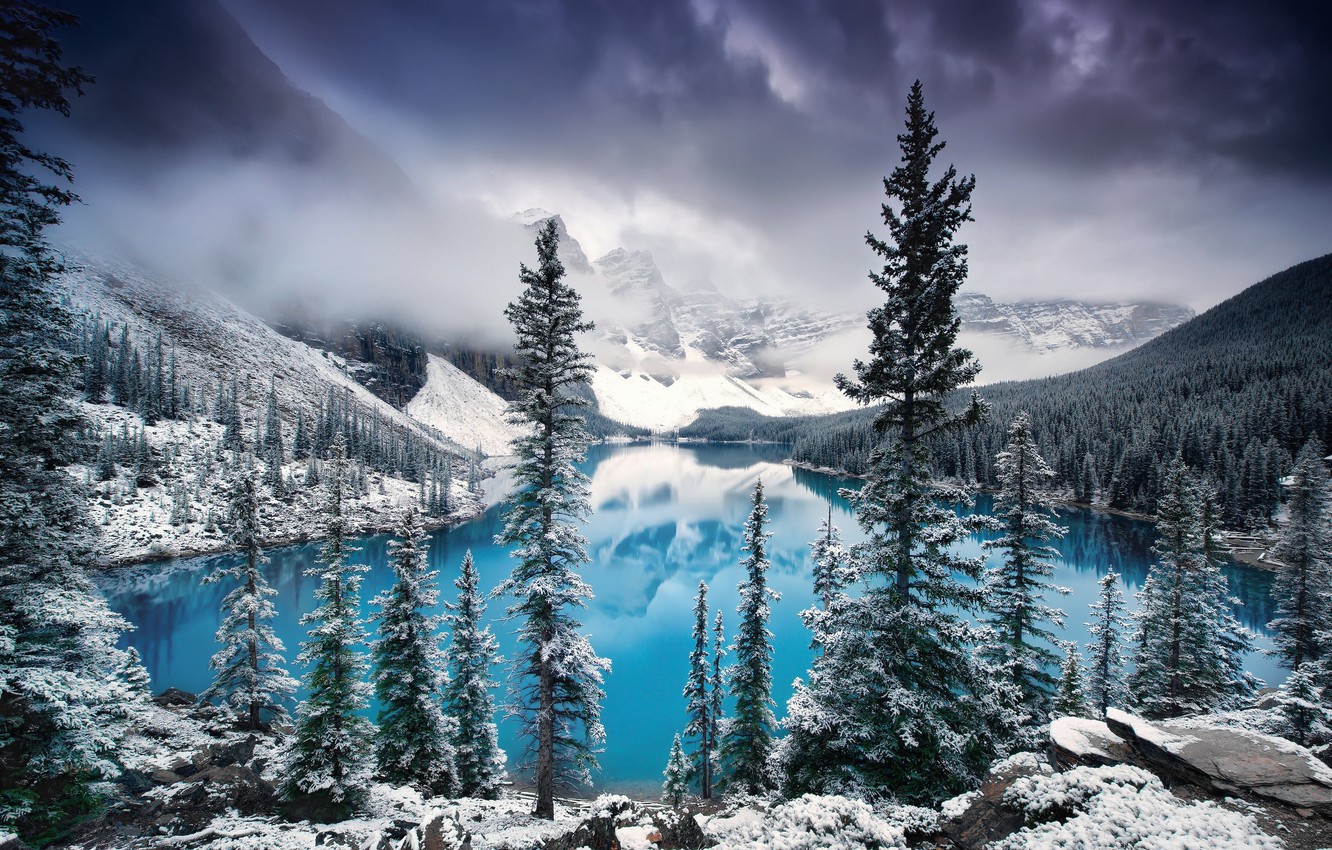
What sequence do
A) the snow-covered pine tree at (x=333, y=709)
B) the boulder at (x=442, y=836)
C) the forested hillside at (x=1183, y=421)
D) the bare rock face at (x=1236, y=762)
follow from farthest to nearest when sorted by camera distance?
the forested hillside at (x=1183, y=421) < the snow-covered pine tree at (x=333, y=709) < the boulder at (x=442, y=836) < the bare rock face at (x=1236, y=762)

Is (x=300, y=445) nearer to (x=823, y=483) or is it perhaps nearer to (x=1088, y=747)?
(x=1088, y=747)

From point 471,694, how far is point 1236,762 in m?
21.6

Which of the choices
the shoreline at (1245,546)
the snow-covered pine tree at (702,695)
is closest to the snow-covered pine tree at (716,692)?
the snow-covered pine tree at (702,695)

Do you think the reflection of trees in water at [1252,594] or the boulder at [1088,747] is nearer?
the boulder at [1088,747]

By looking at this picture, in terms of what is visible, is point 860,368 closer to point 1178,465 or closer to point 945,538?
point 945,538

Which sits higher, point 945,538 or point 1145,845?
point 945,538

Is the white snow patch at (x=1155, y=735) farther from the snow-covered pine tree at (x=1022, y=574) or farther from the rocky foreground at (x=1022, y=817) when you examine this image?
the snow-covered pine tree at (x=1022, y=574)

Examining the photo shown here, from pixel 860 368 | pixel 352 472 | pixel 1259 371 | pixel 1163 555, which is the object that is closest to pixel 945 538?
pixel 860 368

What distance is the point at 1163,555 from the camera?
2222cm

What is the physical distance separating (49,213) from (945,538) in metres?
21.4

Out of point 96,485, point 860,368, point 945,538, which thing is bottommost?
point 96,485

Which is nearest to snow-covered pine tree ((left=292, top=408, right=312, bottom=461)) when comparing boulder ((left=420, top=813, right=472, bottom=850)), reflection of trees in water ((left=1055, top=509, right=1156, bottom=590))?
boulder ((left=420, top=813, right=472, bottom=850))

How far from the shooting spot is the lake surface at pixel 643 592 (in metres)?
31.7

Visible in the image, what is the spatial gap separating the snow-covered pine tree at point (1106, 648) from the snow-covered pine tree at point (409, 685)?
27921mm
